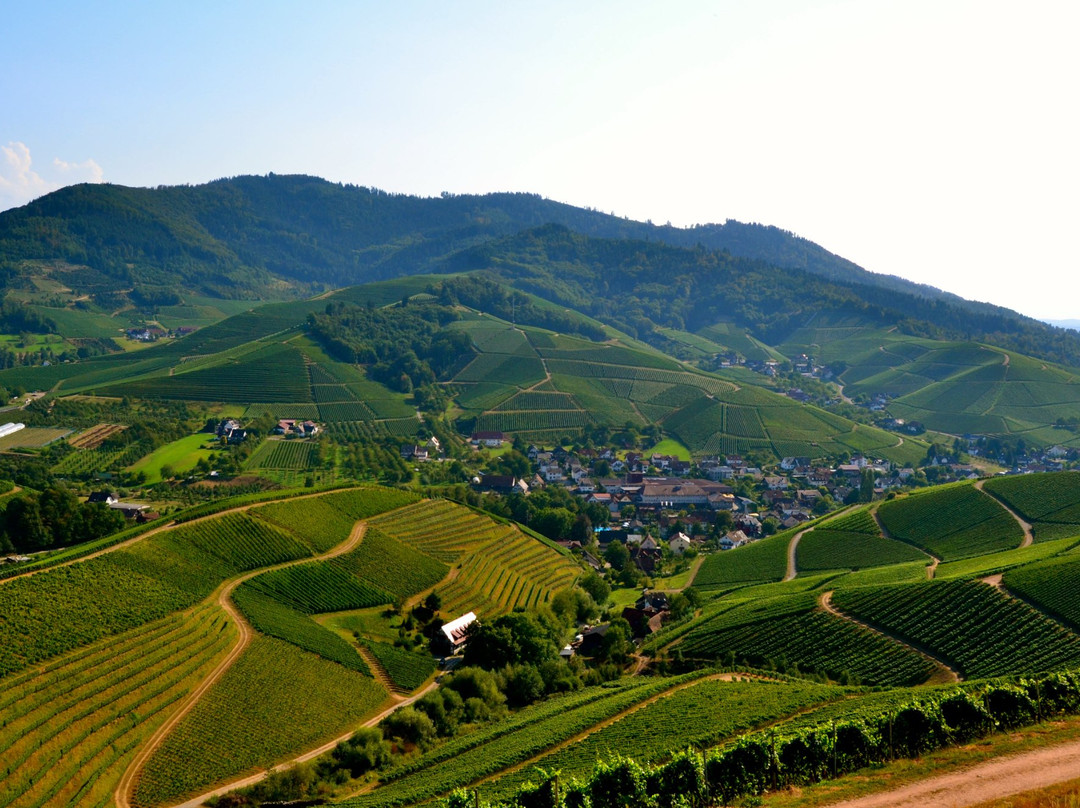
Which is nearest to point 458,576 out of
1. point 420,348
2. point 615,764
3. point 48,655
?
point 48,655

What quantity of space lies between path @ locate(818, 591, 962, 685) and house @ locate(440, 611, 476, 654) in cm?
2281

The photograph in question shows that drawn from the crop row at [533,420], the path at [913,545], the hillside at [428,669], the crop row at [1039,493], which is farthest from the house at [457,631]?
the crop row at [533,420]

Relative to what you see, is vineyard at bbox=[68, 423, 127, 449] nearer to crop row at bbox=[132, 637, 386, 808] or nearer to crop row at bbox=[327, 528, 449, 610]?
crop row at bbox=[327, 528, 449, 610]

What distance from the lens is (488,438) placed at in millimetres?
133875

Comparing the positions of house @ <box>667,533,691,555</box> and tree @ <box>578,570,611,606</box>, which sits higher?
tree @ <box>578,570,611,606</box>

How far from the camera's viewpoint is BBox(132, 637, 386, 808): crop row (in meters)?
36.4

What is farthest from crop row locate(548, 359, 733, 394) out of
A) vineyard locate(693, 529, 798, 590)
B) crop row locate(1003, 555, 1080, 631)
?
crop row locate(1003, 555, 1080, 631)

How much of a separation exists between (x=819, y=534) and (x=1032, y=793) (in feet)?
201

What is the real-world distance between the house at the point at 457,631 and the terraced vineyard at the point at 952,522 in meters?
39.7

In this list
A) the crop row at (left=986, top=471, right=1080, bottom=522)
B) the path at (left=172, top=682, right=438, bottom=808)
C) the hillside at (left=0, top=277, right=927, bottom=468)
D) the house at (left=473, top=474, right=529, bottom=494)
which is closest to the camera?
the path at (left=172, top=682, right=438, bottom=808)

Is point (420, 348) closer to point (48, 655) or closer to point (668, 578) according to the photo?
point (668, 578)

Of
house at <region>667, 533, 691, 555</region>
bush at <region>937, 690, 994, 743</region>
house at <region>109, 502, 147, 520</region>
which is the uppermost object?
bush at <region>937, 690, 994, 743</region>

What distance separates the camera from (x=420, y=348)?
579ft

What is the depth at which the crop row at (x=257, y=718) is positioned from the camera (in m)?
36.4
